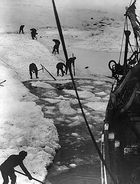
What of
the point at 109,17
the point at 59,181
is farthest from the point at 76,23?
the point at 59,181

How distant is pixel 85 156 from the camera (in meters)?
9.89

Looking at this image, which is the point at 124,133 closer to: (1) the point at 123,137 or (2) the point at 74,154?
(1) the point at 123,137

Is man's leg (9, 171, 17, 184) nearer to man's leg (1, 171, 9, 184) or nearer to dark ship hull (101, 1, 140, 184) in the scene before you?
man's leg (1, 171, 9, 184)

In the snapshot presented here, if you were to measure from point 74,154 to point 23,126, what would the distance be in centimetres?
206

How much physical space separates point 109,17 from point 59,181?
2983cm

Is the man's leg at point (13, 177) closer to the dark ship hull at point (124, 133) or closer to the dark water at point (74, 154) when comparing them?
the dark water at point (74, 154)

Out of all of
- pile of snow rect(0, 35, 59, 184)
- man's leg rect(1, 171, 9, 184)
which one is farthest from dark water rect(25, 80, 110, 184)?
man's leg rect(1, 171, 9, 184)

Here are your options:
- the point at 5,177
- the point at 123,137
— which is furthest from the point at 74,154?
the point at 5,177

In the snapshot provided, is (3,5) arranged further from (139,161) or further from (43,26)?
(139,161)

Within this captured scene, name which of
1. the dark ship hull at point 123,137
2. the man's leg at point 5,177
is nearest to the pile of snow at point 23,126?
the man's leg at point 5,177

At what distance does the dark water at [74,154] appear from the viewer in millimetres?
8773

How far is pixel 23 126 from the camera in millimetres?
11242

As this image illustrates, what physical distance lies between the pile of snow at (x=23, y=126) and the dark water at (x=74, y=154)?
0.79ft

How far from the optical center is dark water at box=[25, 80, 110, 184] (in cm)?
877
